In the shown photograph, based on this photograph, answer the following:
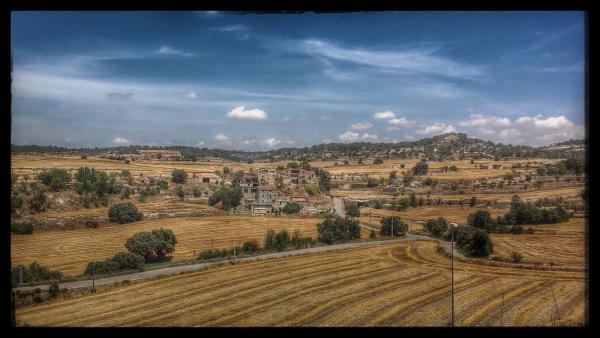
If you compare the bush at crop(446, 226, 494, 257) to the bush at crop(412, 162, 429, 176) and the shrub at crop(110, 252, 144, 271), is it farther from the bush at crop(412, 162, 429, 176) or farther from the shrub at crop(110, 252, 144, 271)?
the bush at crop(412, 162, 429, 176)

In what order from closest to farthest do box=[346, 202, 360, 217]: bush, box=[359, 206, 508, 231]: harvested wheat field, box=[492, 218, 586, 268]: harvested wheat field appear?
box=[492, 218, 586, 268]: harvested wheat field
box=[359, 206, 508, 231]: harvested wheat field
box=[346, 202, 360, 217]: bush

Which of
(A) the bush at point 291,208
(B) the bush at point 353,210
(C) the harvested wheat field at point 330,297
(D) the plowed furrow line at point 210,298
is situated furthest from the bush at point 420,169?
(D) the plowed furrow line at point 210,298

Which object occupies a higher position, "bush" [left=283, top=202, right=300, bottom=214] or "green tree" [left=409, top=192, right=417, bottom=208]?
"green tree" [left=409, top=192, right=417, bottom=208]

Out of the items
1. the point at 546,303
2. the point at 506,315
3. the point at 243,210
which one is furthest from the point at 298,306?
the point at 243,210

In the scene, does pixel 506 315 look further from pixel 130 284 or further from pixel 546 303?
pixel 130 284

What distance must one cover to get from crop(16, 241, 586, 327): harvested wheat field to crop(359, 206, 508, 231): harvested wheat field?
2942 mm

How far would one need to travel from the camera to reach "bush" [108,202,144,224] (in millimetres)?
12717

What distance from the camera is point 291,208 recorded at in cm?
1487

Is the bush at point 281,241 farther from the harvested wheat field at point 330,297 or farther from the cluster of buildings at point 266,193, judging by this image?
the cluster of buildings at point 266,193

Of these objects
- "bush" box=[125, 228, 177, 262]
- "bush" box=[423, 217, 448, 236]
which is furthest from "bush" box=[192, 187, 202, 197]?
"bush" box=[423, 217, 448, 236]

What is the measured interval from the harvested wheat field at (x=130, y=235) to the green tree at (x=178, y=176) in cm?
281

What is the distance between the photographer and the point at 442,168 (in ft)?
63.1
